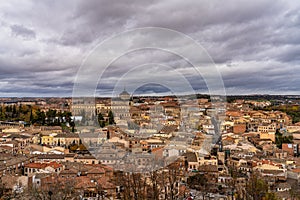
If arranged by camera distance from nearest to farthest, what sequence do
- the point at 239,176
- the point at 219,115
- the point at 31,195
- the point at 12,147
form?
the point at 31,195 < the point at 239,176 < the point at 12,147 < the point at 219,115

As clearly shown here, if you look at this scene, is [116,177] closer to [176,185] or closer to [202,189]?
[176,185]

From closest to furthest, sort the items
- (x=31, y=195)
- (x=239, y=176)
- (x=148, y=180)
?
1. (x=31, y=195)
2. (x=148, y=180)
3. (x=239, y=176)

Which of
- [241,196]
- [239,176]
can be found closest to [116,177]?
[241,196]

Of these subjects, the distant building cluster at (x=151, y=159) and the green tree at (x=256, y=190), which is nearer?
the green tree at (x=256, y=190)

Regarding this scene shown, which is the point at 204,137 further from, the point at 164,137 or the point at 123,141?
the point at 123,141

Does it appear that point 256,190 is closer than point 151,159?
Yes

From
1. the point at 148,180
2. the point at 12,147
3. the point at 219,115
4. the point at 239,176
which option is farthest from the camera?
the point at 219,115

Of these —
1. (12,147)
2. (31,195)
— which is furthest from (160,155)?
(12,147)

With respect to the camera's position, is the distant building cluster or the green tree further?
the distant building cluster

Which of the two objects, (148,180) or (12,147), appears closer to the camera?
(148,180)
